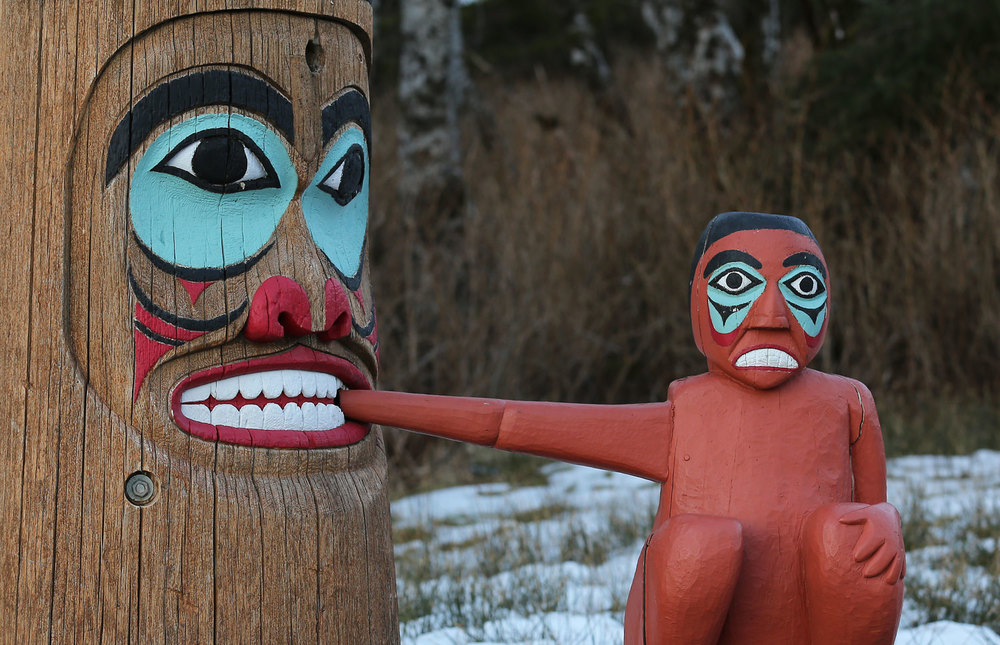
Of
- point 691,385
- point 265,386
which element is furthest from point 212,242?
point 691,385

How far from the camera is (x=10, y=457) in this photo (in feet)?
6.97

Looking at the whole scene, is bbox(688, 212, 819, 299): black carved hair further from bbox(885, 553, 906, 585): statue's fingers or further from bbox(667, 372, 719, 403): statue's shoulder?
bbox(885, 553, 906, 585): statue's fingers

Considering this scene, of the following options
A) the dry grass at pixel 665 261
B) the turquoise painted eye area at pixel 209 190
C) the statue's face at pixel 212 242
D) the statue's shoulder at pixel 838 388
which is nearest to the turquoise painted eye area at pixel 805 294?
the statue's shoulder at pixel 838 388

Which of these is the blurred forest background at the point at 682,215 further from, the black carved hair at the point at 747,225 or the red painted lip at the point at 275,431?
the black carved hair at the point at 747,225

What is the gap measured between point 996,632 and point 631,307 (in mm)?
4685

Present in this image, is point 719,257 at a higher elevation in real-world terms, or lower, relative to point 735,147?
lower

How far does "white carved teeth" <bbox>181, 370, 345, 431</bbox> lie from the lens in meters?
2.21

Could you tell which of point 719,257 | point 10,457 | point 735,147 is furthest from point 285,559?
point 735,147

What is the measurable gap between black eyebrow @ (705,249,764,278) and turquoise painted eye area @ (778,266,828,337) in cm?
7

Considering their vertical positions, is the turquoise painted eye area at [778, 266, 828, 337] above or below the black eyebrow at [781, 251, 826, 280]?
below

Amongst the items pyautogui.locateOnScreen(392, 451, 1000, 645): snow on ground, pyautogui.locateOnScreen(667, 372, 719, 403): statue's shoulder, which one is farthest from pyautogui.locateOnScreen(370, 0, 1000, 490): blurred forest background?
pyautogui.locateOnScreen(667, 372, 719, 403): statue's shoulder

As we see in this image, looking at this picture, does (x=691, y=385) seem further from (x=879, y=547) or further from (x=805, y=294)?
(x=879, y=547)

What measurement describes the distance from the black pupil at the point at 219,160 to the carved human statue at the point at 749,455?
598 mm

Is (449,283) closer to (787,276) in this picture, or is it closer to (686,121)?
(686,121)
